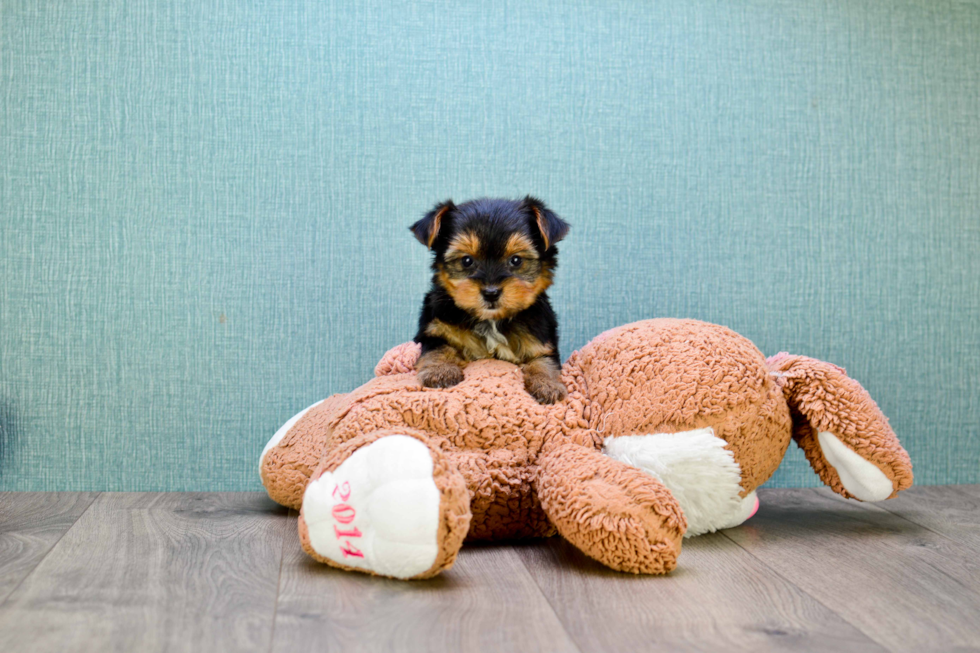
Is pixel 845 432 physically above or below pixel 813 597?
above

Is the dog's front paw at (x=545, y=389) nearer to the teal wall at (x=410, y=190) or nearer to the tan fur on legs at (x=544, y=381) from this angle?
the tan fur on legs at (x=544, y=381)

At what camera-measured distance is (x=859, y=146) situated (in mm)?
2867

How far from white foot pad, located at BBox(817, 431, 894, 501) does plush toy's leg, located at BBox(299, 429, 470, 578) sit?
1.08 meters

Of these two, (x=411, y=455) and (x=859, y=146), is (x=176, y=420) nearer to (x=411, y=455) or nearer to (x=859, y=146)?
(x=411, y=455)

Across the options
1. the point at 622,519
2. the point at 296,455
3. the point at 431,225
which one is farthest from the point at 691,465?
the point at 296,455

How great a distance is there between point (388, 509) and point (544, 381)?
0.69 m

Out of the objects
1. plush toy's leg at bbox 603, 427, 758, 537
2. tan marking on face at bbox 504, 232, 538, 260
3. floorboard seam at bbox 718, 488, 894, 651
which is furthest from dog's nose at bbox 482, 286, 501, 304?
floorboard seam at bbox 718, 488, 894, 651

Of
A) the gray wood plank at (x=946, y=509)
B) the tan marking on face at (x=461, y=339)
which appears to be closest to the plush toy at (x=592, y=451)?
the tan marking on face at (x=461, y=339)

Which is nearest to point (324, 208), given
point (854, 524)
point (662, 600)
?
point (662, 600)

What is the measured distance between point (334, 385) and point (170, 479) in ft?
2.02

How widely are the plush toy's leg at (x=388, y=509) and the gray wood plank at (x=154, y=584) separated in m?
0.17

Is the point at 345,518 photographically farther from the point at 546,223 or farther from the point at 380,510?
the point at 546,223

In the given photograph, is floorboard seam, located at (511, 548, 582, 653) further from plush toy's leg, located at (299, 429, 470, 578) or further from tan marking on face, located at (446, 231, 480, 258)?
tan marking on face, located at (446, 231, 480, 258)

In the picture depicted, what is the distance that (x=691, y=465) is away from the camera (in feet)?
6.34
